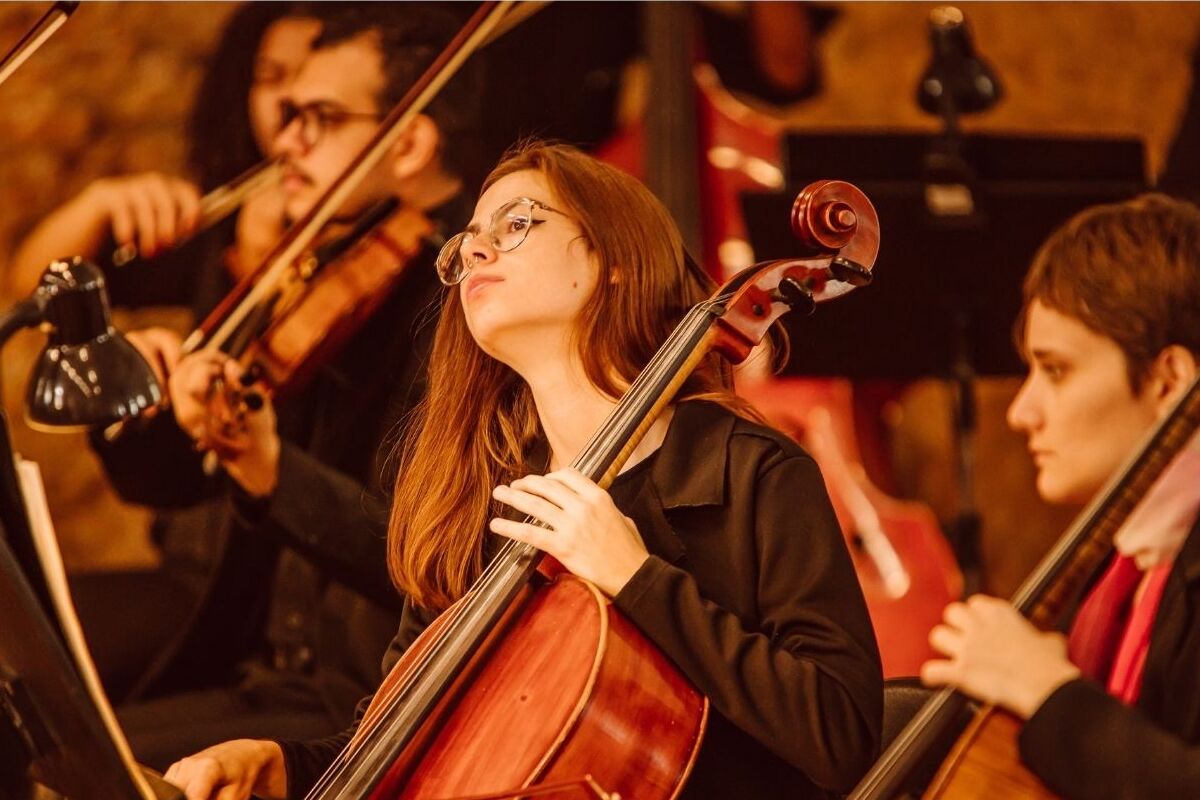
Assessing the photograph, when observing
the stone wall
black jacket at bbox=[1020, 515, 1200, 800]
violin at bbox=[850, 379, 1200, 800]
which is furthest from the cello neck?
the stone wall

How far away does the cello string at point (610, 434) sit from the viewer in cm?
141

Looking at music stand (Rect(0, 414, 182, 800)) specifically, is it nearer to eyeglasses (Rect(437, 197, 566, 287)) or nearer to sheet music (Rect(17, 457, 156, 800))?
sheet music (Rect(17, 457, 156, 800))

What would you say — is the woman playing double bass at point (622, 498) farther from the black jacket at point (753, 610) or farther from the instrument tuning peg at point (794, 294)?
the instrument tuning peg at point (794, 294)

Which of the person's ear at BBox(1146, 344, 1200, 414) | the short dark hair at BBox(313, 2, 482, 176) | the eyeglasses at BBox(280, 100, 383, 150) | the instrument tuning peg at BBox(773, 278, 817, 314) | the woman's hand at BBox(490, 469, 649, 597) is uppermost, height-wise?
the short dark hair at BBox(313, 2, 482, 176)

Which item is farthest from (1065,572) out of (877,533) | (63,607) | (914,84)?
(914,84)

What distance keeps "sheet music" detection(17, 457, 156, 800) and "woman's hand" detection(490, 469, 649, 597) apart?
1.20 ft

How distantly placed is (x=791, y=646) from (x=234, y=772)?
0.54 meters

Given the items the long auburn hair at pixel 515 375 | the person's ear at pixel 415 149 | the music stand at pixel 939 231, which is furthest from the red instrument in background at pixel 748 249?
the long auburn hair at pixel 515 375

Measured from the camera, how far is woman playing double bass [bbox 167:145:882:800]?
135 centimetres

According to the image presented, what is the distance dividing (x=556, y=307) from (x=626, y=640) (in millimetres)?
370

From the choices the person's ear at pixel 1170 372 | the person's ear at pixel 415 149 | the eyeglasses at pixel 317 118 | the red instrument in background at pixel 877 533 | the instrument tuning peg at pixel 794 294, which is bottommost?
the red instrument in background at pixel 877 533

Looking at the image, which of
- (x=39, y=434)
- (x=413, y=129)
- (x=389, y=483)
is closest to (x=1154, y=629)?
(x=389, y=483)

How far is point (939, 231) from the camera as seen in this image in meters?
2.70

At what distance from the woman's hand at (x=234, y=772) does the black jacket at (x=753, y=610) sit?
0.07 ft
